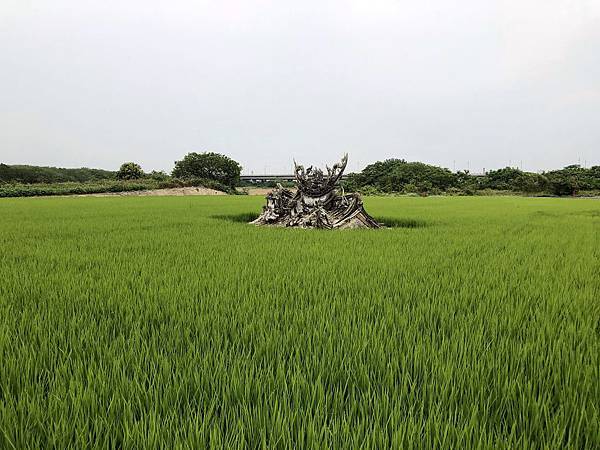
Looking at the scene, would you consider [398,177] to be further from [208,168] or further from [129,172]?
[129,172]

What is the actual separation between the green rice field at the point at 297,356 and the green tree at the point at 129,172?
52.4 metres

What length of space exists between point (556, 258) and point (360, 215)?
4707mm

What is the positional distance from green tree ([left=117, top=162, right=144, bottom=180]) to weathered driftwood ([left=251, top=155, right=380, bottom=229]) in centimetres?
4752

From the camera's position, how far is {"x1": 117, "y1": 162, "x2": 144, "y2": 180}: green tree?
168ft

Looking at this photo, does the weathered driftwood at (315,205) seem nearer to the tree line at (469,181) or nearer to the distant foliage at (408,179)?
the tree line at (469,181)

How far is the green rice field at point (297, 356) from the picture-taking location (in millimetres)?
1074

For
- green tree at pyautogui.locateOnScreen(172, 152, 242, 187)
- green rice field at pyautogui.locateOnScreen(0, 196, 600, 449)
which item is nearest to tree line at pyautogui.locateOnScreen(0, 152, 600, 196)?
green tree at pyautogui.locateOnScreen(172, 152, 242, 187)

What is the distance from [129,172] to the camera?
51281 mm

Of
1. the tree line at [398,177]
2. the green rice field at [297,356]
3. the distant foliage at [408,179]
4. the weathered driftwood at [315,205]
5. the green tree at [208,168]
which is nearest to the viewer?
the green rice field at [297,356]

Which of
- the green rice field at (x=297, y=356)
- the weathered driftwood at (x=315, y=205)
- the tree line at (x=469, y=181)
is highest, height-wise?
the tree line at (x=469, y=181)

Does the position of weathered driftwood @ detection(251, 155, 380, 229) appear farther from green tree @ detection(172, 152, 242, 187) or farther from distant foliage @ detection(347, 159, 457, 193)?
green tree @ detection(172, 152, 242, 187)

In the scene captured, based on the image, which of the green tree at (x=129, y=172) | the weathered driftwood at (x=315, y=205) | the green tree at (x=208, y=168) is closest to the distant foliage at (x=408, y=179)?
the green tree at (x=208, y=168)

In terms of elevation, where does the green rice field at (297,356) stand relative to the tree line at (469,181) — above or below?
below

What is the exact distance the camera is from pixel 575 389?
1.33m
